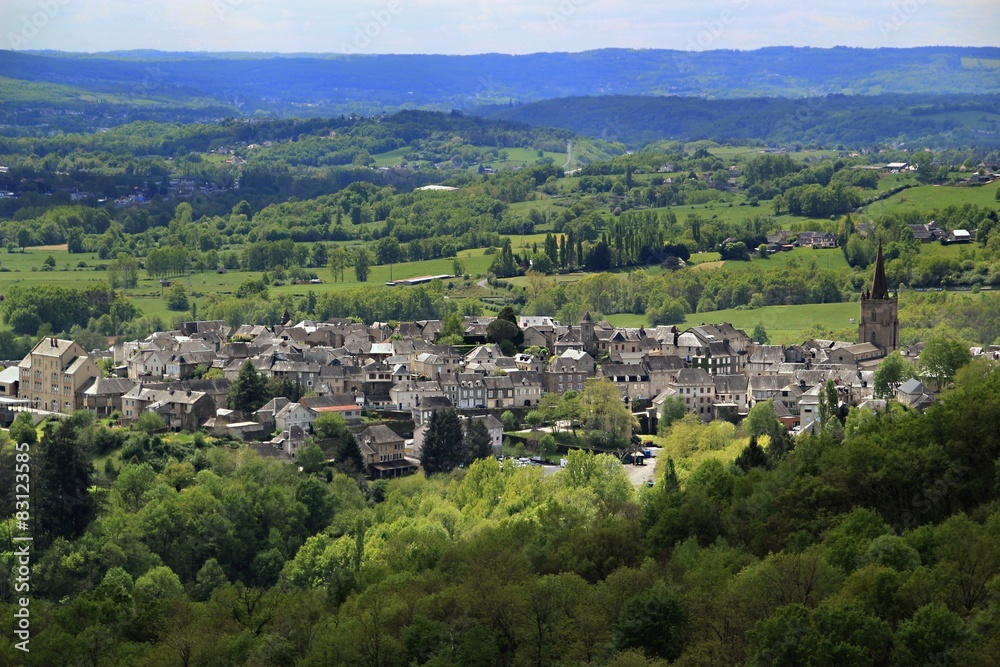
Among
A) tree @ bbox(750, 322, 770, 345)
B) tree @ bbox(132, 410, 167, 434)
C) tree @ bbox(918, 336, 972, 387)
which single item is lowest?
tree @ bbox(750, 322, 770, 345)

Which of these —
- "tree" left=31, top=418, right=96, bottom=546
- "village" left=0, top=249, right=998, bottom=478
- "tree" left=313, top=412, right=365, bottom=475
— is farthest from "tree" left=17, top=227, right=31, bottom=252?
"tree" left=31, top=418, right=96, bottom=546

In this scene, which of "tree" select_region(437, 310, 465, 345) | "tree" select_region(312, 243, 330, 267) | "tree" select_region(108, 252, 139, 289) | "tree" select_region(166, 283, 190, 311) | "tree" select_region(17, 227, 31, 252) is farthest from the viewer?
"tree" select_region(17, 227, 31, 252)

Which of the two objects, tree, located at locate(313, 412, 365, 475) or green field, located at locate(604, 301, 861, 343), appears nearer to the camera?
tree, located at locate(313, 412, 365, 475)

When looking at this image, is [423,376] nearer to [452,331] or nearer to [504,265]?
[452,331]

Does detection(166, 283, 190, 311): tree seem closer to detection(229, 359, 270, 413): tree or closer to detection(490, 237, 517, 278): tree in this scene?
detection(490, 237, 517, 278): tree

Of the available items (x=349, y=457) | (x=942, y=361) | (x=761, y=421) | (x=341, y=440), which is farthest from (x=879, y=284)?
(x=349, y=457)

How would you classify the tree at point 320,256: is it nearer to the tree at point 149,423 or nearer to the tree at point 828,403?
the tree at point 149,423

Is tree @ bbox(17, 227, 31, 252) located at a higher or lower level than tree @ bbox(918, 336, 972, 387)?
lower
